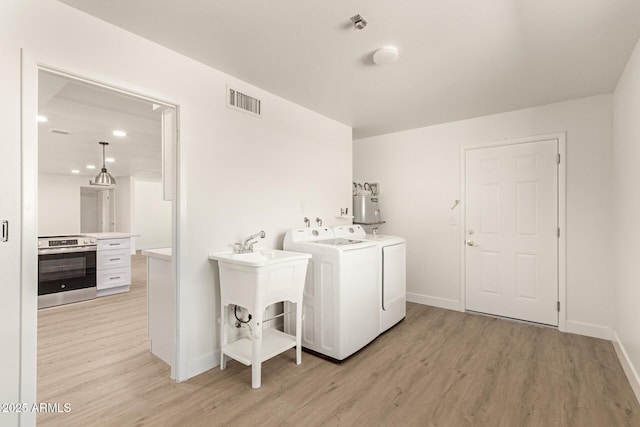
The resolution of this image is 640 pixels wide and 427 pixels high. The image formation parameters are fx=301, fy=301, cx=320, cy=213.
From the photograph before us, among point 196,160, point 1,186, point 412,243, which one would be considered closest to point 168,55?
point 196,160

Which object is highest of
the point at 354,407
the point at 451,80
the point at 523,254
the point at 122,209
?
the point at 451,80

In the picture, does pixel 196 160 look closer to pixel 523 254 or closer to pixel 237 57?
pixel 237 57

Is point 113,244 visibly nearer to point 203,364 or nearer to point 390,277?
point 203,364

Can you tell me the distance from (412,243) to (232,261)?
2.76m

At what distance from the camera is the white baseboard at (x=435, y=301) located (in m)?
3.81

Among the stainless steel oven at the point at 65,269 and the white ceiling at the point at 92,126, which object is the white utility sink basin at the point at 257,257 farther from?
the stainless steel oven at the point at 65,269

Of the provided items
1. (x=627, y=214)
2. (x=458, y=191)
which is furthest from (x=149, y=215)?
(x=627, y=214)

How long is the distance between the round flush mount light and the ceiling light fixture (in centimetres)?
32

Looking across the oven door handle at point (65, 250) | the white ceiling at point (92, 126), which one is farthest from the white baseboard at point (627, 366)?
the oven door handle at point (65, 250)

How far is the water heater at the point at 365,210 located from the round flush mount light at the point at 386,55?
2143mm

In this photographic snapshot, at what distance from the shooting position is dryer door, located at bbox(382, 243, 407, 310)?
3.06m

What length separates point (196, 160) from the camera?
2309mm

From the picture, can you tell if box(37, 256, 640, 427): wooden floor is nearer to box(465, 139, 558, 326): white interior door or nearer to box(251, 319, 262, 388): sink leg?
box(251, 319, 262, 388): sink leg

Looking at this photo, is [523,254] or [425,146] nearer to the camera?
[523,254]
